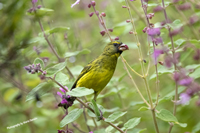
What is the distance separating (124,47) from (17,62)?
3.73ft

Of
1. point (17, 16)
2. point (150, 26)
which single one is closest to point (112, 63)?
point (150, 26)

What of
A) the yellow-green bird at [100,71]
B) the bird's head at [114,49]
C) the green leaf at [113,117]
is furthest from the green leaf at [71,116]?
the bird's head at [114,49]

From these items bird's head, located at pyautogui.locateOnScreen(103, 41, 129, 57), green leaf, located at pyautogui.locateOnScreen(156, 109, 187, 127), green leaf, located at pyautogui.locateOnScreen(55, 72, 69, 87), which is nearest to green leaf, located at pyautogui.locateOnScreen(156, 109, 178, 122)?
green leaf, located at pyautogui.locateOnScreen(156, 109, 187, 127)

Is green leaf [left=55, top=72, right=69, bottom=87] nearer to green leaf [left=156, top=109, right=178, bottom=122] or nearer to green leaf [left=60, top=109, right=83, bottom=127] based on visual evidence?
green leaf [left=60, top=109, right=83, bottom=127]

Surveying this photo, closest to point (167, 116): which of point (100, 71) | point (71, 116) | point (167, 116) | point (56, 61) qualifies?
point (167, 116)

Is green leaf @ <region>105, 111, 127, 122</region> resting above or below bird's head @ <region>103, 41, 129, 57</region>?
below

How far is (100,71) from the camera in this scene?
6.95ft

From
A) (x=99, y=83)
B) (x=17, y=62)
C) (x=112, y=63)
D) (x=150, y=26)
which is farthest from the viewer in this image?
(x=112, y=63)

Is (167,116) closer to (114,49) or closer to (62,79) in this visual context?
(62,79)

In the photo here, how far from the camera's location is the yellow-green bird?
2.08 metres

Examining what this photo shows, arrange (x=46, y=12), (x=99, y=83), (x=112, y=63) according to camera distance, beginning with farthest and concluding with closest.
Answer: (x=112, y=63) → (x=99, y=83) → (x=46, y=12)

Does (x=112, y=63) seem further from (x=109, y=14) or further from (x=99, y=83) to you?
(x=109, y=14)

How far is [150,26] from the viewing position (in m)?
1.38

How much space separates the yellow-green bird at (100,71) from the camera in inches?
82.0
